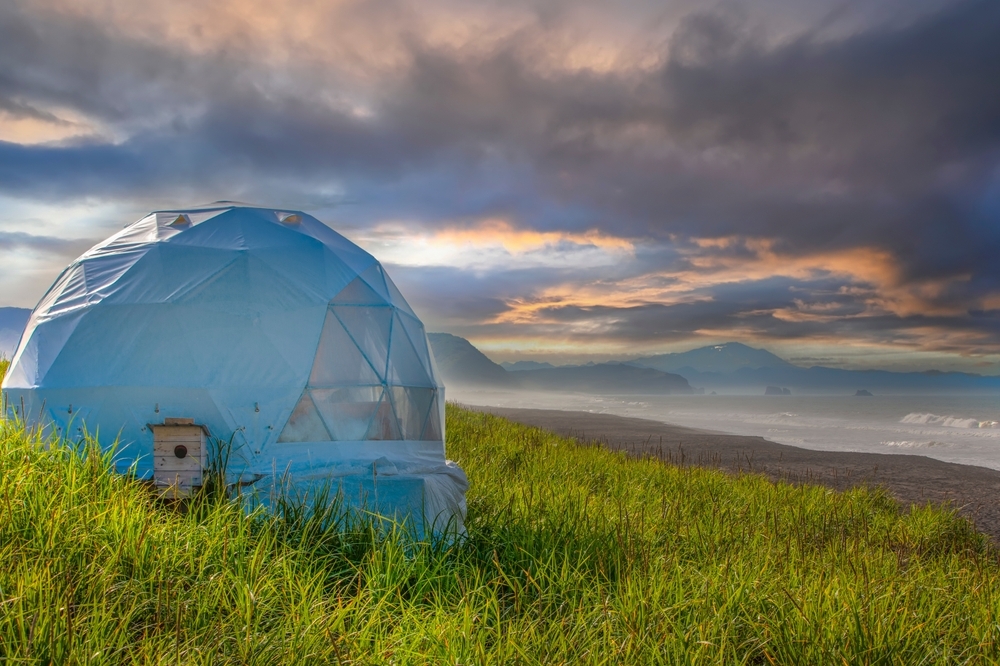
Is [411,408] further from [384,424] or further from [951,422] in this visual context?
[951,422]

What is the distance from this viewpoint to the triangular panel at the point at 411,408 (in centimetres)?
777

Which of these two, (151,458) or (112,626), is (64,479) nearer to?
(151,458)

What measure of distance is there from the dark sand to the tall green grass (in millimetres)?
5893

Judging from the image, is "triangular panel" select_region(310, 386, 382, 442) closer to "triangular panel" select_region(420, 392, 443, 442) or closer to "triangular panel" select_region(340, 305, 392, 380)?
"triangular panel" select_region(340, 305, 392, 380)

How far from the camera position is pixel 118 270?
7824mm

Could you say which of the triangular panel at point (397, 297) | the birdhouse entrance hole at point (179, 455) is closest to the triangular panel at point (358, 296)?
the triangular panel at point (397, 297)

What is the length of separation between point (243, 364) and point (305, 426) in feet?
3.03

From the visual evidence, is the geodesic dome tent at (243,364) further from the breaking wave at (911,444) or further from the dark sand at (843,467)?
the breaking wave at (911,444)

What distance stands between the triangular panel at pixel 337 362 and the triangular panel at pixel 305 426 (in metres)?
0.24

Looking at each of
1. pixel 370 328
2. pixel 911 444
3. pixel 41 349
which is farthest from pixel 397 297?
pixel 911 444

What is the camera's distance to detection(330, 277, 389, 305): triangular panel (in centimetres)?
795

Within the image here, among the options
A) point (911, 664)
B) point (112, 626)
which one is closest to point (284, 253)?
point (112, 626)

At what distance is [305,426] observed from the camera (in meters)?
7.11

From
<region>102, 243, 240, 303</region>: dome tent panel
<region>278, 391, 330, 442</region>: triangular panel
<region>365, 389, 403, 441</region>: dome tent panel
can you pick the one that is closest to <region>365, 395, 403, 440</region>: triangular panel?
<region>365, 389, 403, 441</region>: dome tent panel
